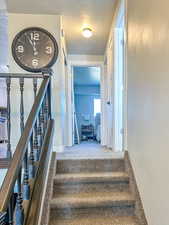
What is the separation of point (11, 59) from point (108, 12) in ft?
5.76

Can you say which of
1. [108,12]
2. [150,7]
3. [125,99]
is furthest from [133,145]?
[108,12]

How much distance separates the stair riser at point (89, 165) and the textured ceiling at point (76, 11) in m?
2.31

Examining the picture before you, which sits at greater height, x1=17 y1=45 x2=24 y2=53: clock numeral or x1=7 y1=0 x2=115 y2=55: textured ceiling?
x1=7 y1=0 x2=115 y2=55: textured ceiling

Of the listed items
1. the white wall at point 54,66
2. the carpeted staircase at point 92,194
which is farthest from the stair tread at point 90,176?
the white wall at point 54,66

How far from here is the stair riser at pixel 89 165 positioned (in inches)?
98.7

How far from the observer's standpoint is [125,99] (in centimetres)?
256

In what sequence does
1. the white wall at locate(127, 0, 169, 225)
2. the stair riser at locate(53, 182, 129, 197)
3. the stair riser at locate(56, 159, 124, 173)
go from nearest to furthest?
the white wall at locate(127, 0, 169, 225) < the stair riser at locate(53, 182, 129, 197) < the stair riser at locate(56, 159, 124, 173)

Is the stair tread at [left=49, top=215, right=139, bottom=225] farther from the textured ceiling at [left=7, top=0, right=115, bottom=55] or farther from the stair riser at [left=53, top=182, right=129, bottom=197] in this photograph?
the textured ceiling at [left=7, top=0, right=115, bottom=55]

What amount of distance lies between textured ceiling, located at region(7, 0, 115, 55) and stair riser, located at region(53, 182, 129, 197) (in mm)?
2561

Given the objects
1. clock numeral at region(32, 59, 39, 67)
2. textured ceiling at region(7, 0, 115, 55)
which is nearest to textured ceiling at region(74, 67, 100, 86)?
textured ceiling at region(7, 0, 115, 55)

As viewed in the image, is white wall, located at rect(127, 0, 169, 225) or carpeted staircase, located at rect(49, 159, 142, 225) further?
carpeted staircase, located at rect(49, 159, 142, 225)

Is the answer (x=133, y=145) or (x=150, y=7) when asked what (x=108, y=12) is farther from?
(x=133, y=145)

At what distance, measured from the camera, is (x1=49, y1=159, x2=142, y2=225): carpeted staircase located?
2.01m

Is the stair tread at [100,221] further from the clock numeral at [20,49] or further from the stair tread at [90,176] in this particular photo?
the clock numeral at [20,49]
